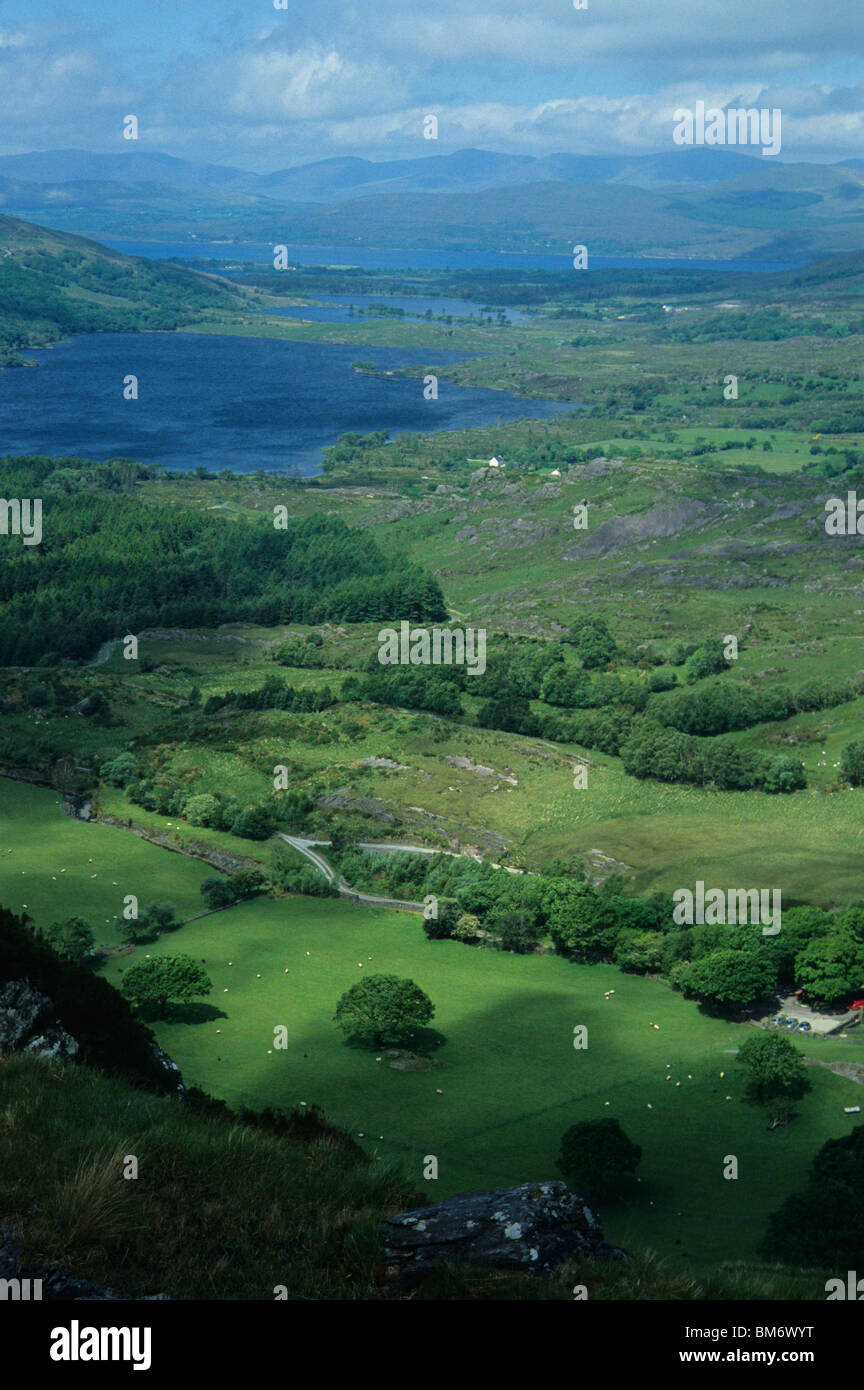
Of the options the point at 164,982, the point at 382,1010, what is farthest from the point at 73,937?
the point at 382,1010

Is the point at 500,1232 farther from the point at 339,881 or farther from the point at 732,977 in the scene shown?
the point at 339,881

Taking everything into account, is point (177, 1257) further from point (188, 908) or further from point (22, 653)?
point (22, 653)

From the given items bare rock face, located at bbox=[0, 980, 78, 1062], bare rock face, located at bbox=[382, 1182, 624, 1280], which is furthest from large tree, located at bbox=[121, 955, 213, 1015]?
bare rock face, located at bbox=[382, 1182, 624, 1280]

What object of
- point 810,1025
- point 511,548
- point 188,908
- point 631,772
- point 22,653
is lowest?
point 810,1025

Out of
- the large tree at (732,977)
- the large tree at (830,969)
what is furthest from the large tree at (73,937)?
the large tree at (830,969)
